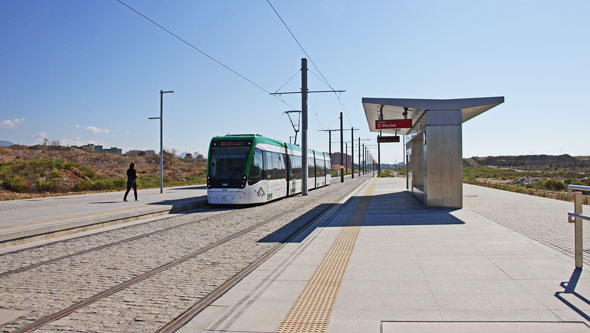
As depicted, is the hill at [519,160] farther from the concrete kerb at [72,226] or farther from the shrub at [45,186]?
the concrete kerb at [72,226]

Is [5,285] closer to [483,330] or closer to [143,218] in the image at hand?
[483,330]

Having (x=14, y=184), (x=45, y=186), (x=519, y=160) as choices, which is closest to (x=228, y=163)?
(x=45, y=186)

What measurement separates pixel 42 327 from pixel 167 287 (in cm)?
179

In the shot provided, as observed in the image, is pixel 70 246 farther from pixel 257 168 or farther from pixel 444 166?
pixel 444 166

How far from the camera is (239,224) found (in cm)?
1325

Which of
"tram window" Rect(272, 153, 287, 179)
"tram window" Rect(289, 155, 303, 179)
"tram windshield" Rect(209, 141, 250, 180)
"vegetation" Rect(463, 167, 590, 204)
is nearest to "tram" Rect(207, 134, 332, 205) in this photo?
"tram windshield" Rect(209, 141, 250, 180)

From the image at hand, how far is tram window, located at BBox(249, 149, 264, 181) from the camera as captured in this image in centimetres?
1808

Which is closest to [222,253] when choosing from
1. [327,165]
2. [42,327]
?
[42,327]

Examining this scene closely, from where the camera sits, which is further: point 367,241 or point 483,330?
point 367,241

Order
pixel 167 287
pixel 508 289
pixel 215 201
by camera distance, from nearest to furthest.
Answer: pixel 508 289
pixel 167 287
pixel 215 201

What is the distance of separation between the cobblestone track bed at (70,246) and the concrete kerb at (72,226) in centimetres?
72

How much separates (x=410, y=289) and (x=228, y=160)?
13068 millimetres

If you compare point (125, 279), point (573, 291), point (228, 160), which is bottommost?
point (125, 279)

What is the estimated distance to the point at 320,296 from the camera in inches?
217
